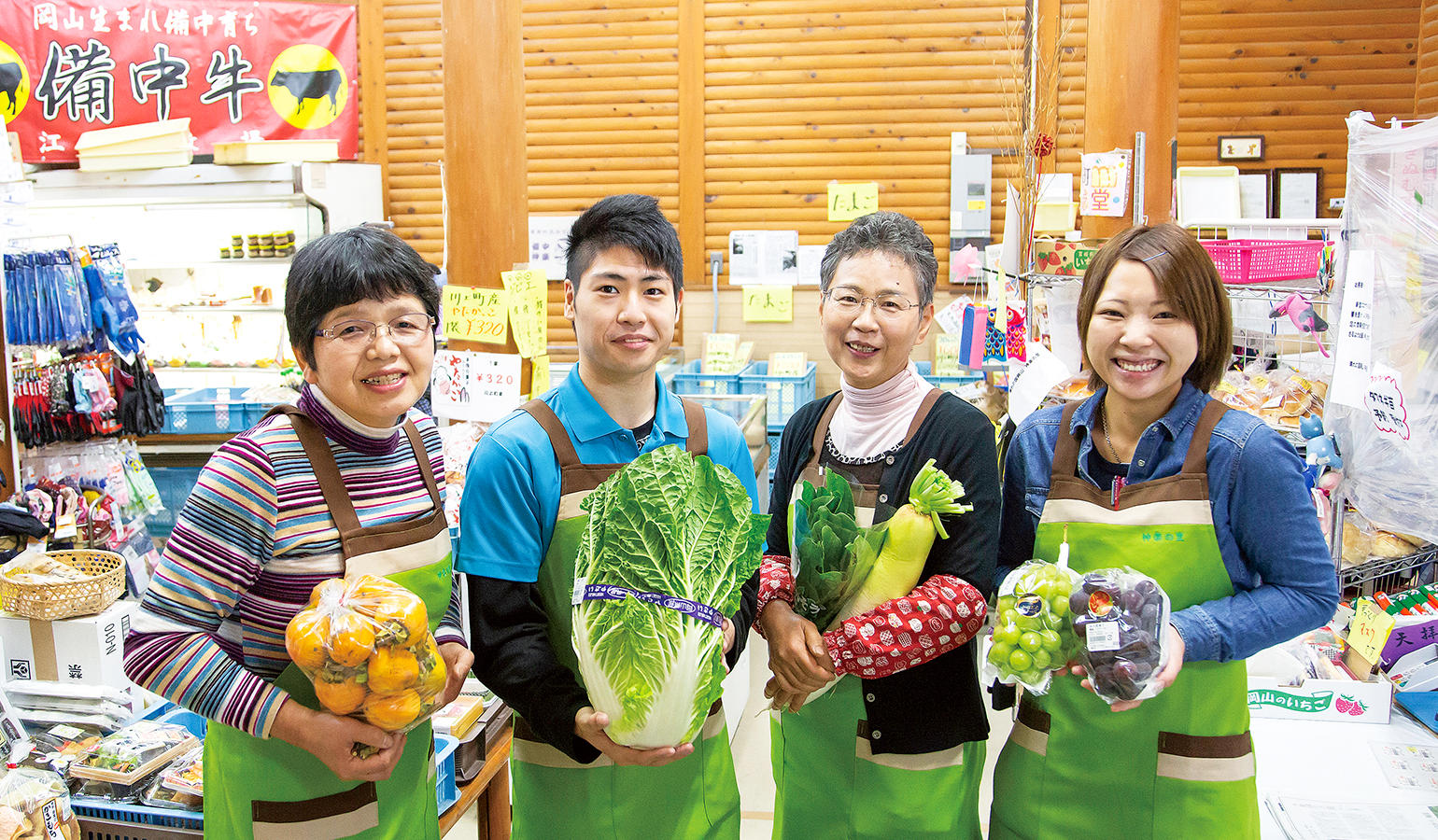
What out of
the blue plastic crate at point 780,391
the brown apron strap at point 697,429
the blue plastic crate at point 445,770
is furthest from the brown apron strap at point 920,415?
the blue plastic crate at point 780,391

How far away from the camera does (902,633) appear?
1.66m

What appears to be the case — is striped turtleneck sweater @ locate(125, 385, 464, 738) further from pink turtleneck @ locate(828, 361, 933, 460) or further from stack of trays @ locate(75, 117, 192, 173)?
stack of trays @ locate(75, 117, 192, 173)

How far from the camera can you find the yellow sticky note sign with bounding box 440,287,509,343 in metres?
3.22

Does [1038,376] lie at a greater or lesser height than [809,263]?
lesser

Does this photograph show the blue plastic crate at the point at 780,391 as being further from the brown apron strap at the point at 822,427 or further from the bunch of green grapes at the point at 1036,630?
the bunch of green grapes at the point at 1036,630

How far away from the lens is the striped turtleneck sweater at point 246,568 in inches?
56.6

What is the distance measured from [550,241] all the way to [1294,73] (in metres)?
5.50

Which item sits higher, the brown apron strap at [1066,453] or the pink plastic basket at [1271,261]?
the pink plastic basket at [1271,261]

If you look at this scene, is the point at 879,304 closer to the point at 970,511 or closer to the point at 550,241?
the point at 970,511

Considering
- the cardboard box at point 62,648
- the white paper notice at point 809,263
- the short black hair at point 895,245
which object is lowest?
the cardboard box at point 62,648

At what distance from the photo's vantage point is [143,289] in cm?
724

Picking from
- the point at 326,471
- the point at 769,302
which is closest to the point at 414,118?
the point at 769,302

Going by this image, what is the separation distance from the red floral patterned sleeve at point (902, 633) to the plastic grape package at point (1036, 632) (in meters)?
0.17

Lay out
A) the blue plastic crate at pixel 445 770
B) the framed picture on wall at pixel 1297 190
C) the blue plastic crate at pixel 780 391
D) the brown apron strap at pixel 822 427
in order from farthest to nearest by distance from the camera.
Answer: the framed picture on wall at pixel 1297 190 < the blue plastic crate at pixel 780 391 < the blue plastic crate at pixel 445 770 < the brown apron strap at pixel 822 427
